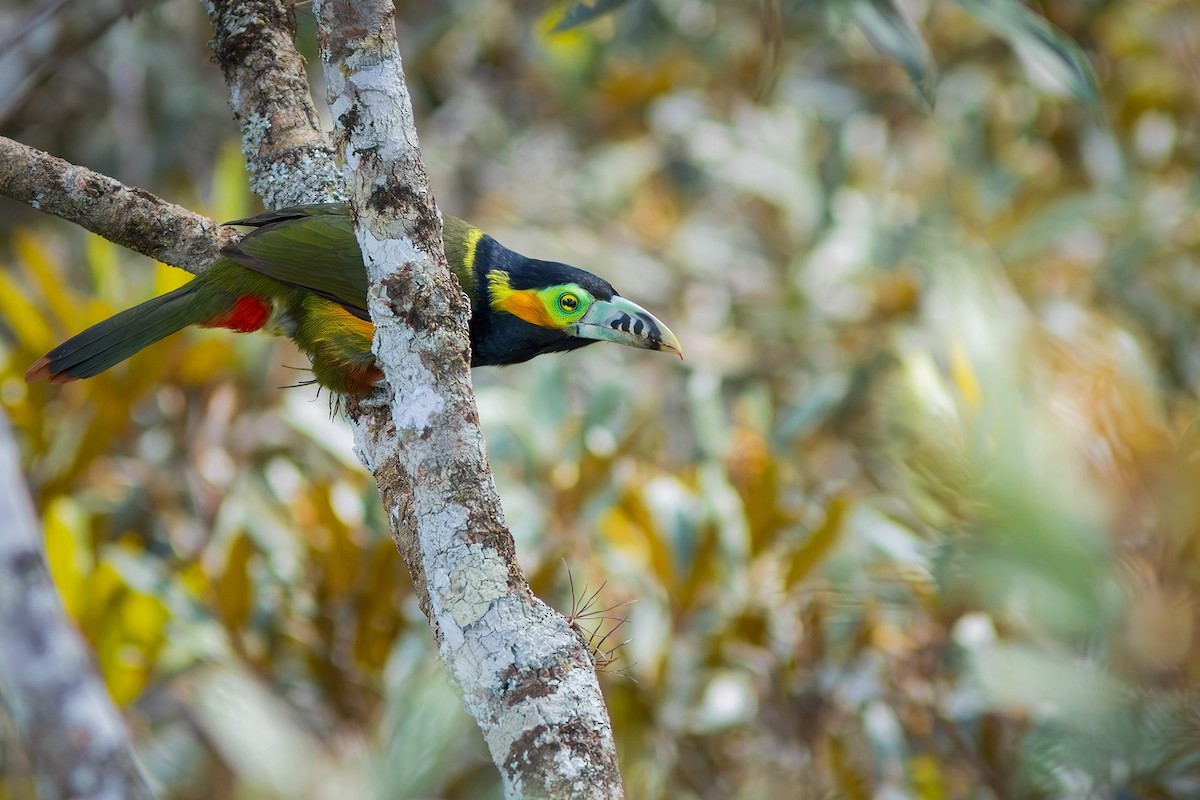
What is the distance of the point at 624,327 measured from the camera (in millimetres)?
3289

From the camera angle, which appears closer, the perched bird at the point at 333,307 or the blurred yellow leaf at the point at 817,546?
the perched bird at the point at 333,307

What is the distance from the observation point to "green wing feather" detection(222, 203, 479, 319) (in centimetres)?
309

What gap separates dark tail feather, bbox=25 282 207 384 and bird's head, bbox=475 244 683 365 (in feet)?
2.76

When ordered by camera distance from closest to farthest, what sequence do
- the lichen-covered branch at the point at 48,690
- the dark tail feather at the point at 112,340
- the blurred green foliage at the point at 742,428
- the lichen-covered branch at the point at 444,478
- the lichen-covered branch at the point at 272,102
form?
1. the lichen-covered branch at the point at 444,478
2. the lichen-covered branch at the point at 48,690
3. the blurred green foliage at the point at 742,428
4. the lichen-covered branch at the point at 272,102
5. the dark tail feather at the point at 112,340

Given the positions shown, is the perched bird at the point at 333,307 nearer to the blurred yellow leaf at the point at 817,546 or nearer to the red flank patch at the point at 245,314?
the red flank patch at the point at 245,314

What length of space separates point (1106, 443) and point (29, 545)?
2.14 m

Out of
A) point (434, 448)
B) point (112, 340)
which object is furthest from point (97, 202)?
point (434, 448)

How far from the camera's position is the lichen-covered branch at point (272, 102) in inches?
121

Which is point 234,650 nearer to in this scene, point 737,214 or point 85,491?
point 85,491

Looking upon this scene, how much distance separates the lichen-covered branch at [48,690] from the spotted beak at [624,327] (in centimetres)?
156

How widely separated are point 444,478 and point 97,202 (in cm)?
137

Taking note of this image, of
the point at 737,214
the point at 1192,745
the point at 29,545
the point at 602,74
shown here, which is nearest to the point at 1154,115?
the point at 737,214

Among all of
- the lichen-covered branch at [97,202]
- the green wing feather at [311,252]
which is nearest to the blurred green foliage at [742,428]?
the green wing feather at [311,252]

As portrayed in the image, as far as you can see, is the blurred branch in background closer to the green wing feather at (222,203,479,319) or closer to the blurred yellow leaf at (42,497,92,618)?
the green wing feather at (222,203,479,319)
